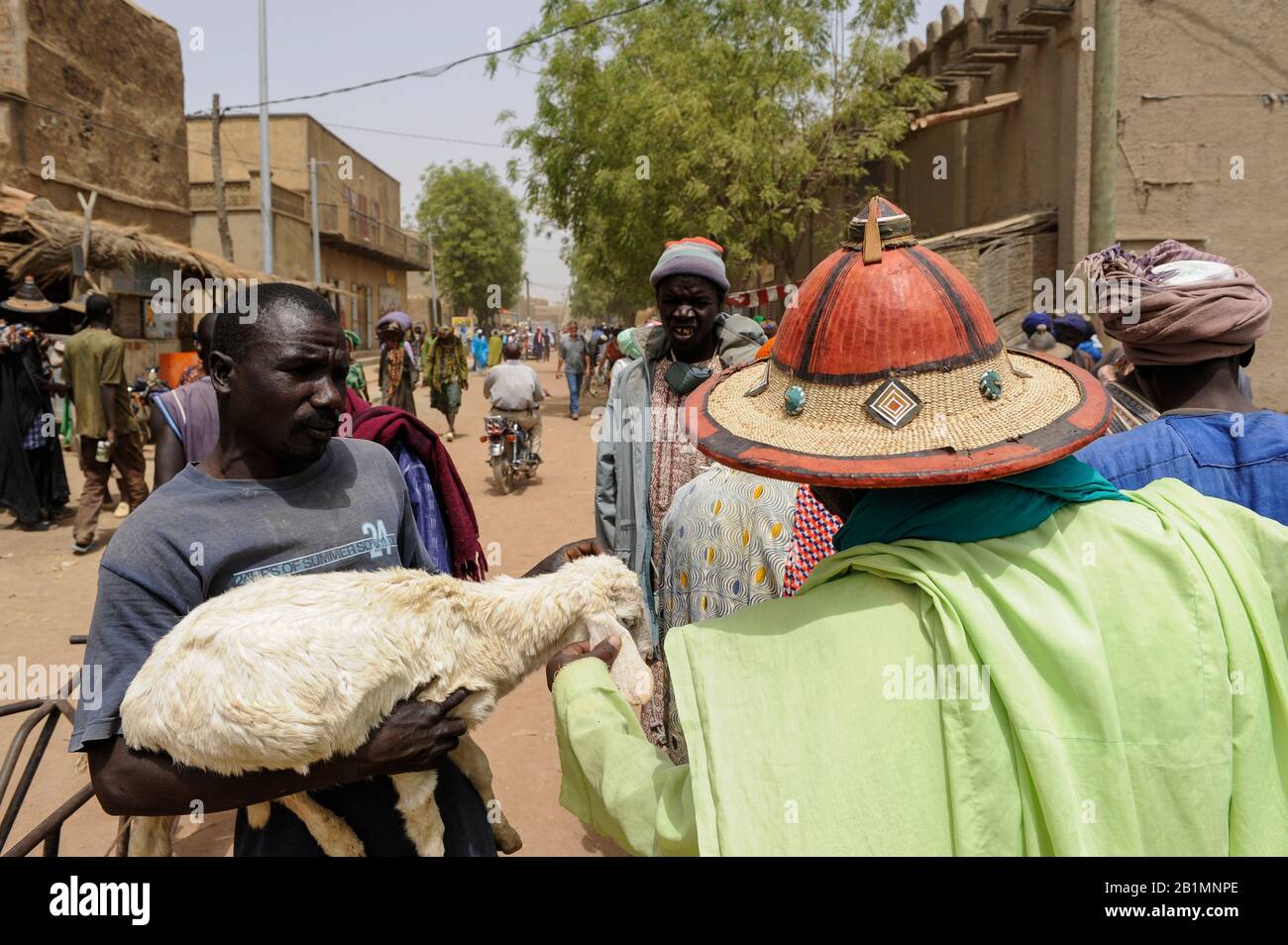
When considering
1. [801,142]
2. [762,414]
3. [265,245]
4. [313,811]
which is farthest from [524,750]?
[265,245]

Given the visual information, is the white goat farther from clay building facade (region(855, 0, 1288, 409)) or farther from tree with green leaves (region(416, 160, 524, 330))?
tree with green leaves (region(416, 160, 524, 330))

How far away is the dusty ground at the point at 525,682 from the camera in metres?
3.93

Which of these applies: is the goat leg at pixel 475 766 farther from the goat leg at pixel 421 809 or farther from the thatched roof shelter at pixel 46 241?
the thatched roof shelter at pixel 46 241

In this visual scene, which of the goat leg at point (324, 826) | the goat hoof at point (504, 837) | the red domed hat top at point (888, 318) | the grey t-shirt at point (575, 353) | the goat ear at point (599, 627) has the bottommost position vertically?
the goat hoof at point (504, 837)

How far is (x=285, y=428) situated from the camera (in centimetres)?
187

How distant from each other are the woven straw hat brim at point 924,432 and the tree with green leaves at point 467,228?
147ft

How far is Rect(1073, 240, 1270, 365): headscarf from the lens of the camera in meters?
2.31

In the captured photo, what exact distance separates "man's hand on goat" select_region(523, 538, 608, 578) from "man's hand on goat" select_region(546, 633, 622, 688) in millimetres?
327

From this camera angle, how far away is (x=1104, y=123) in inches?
278

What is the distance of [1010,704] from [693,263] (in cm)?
264

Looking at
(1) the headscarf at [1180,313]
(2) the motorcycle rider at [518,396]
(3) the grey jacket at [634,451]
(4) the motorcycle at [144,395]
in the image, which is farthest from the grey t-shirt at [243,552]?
(4) the motorcycle at [144,395]

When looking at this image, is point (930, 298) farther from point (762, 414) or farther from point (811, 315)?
point (762, 414)

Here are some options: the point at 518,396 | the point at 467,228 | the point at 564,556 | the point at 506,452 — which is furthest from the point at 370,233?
the point at 564,556

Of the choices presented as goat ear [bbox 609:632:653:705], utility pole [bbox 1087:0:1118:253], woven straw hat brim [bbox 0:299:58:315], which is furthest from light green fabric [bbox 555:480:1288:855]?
woven straw hat brim [bbox 0:299:58:315]
